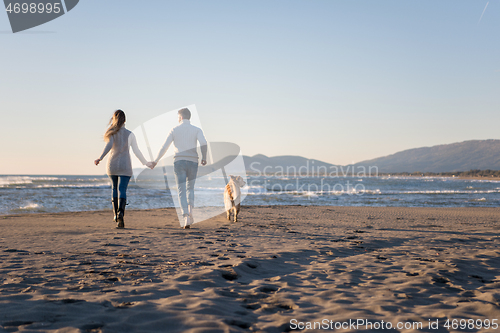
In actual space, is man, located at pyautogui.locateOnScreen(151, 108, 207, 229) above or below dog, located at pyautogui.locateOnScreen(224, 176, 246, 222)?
above

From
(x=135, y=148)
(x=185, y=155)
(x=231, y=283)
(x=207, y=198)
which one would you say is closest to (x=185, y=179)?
(x=185, y=155)

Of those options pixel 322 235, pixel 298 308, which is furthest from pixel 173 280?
pixel 322 235

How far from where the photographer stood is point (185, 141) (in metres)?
6.33

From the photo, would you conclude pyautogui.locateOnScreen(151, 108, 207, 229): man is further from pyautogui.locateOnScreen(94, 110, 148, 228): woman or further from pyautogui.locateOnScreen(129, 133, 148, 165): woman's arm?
pyautogui.locateOnScreen(94, 110, 148, 228): woman

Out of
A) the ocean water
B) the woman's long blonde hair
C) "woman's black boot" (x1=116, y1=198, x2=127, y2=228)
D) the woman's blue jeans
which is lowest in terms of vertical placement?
the ocean water

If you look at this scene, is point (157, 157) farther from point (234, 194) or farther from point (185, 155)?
point (234, 194)

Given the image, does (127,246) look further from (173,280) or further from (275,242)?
(275,242)

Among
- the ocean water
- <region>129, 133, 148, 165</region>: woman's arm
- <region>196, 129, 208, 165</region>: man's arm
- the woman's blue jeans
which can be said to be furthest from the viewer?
the ocean water

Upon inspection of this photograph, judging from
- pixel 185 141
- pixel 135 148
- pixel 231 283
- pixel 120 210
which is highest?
pixel 185 141

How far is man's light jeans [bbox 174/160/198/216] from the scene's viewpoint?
6.30 meters

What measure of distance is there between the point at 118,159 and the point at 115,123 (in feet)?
2.34

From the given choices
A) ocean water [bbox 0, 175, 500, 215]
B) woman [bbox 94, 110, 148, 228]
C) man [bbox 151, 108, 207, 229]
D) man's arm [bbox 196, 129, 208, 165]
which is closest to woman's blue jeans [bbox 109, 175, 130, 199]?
woman [bbox 94, 110, 148, 228]

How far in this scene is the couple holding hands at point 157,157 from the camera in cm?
609

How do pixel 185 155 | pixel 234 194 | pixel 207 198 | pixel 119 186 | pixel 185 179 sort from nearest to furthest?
pixel 119 186
pixel 185 155
pixel 185 179
pixel 234 194
pixel 207 198
